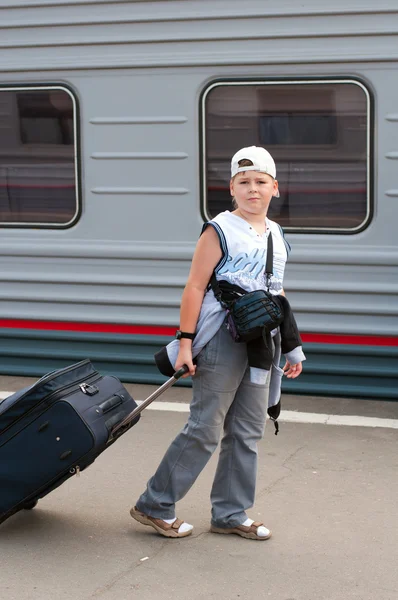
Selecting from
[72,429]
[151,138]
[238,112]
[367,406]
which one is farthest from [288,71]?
[72,429]

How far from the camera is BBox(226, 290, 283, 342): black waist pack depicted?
146 inches

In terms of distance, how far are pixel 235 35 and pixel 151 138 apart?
76 centimetres

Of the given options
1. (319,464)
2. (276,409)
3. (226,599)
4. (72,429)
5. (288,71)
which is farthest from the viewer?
(288,71)

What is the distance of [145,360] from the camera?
6.18 meters

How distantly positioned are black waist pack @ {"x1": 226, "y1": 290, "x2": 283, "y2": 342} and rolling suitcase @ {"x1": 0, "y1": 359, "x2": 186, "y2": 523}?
0.26 m

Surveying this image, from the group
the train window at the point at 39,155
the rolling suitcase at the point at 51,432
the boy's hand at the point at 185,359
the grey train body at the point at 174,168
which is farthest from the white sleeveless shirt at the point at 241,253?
the train window at the point at 39,155

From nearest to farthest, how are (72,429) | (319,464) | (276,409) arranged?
1. (72,429)
2. (276,409)
3. (319,464)

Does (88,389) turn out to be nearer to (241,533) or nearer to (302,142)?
(241,533)

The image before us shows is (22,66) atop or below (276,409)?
atop

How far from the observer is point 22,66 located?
623 cm

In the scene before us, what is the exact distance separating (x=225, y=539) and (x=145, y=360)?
2284 mm

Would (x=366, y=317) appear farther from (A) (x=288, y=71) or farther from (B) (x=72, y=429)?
(B) (x=72, y=429)

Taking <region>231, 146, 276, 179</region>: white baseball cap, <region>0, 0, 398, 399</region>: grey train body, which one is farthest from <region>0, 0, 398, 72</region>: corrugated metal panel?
<region>231, 146, 276, 179</region>: white baseball cap

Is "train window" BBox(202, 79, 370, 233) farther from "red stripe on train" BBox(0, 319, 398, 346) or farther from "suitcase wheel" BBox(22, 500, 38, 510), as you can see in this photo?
"suitcase wheel" BBox(22, 500, 38, 510)
